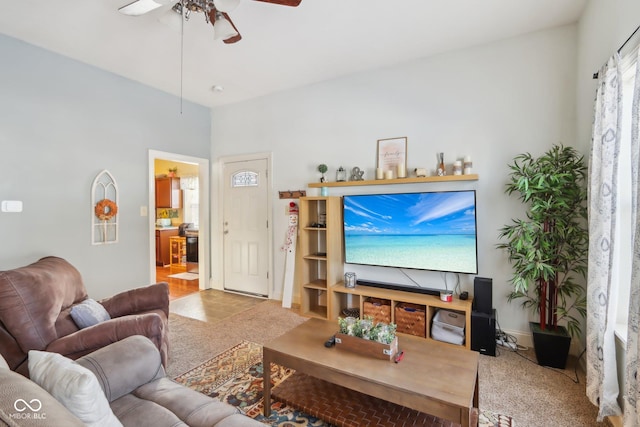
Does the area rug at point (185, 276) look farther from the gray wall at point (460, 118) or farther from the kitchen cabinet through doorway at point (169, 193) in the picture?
the gray wall at point (460, 118)

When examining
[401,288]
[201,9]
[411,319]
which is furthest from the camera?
[401,288]

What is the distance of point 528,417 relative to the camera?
74.7 inches

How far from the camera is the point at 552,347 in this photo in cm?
244

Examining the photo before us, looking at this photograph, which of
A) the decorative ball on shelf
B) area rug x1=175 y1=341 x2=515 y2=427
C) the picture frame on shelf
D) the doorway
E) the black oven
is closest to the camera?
area rug x1=175 y1=341 x2=515 y2=427

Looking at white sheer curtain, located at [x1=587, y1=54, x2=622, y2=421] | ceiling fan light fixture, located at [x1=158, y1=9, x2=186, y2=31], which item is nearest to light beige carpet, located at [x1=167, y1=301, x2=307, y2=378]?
white sheer curtain, located at [x1=587, y1=54, x2=622, y2=421]

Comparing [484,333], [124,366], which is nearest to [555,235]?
[484,333]

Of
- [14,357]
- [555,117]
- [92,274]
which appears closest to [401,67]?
[555,117]

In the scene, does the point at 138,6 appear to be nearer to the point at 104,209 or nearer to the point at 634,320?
the point at 104,209

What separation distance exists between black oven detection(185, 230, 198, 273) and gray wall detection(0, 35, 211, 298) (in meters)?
2.41

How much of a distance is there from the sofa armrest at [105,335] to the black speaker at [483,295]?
2.57 m

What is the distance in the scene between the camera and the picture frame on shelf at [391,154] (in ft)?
11.0

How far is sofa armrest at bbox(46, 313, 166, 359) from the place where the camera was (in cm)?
178

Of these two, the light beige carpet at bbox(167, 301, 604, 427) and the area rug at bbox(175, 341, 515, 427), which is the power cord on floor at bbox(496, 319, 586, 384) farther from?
the area rug at bbox(175, 341, 515, 427)

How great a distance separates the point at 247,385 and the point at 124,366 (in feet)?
3.29
